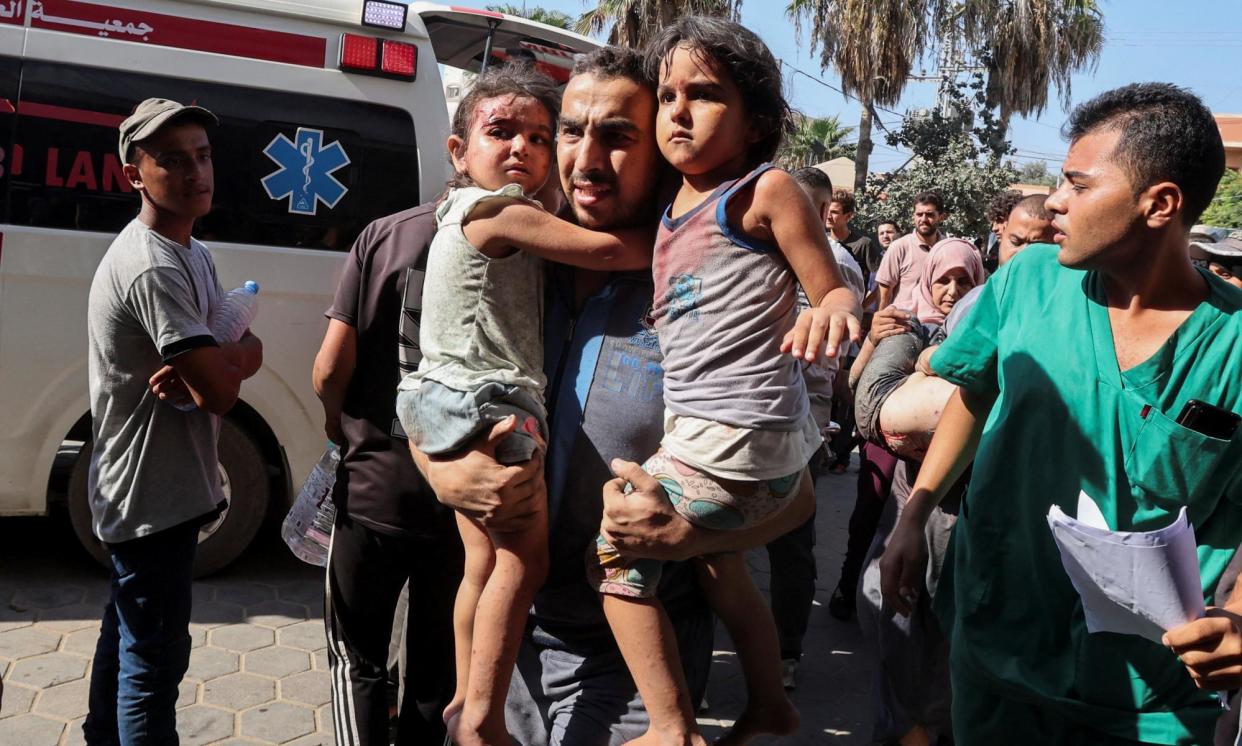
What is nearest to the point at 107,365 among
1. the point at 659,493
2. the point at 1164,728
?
the point at 659,493

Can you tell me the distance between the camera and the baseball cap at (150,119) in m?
2.84

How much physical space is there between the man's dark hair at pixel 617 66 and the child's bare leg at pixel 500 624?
777 mm

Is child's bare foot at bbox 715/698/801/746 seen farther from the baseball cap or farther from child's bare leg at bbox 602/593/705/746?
the baseball cap

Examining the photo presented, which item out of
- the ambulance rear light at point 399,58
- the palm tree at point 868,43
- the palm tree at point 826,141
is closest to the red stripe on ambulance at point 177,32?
the ambulance rear light at point 399,58

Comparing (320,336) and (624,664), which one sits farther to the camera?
(320,336)

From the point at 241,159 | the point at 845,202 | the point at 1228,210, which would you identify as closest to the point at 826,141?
the point at 1228,210

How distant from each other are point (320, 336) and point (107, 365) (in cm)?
187

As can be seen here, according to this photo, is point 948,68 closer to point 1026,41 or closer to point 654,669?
point 1026,41

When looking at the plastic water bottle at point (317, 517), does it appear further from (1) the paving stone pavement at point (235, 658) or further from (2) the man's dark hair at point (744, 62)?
(2) the man's dark hair at point (744, 62)

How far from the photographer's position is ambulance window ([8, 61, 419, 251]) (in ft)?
13.6

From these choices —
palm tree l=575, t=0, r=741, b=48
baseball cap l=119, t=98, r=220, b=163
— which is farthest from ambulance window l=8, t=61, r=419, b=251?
palm tree l=575, t=0, r=741, b=48

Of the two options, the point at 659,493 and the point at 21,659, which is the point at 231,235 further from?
the point at 659,493

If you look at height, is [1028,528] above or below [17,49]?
below

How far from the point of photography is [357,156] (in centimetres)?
457
